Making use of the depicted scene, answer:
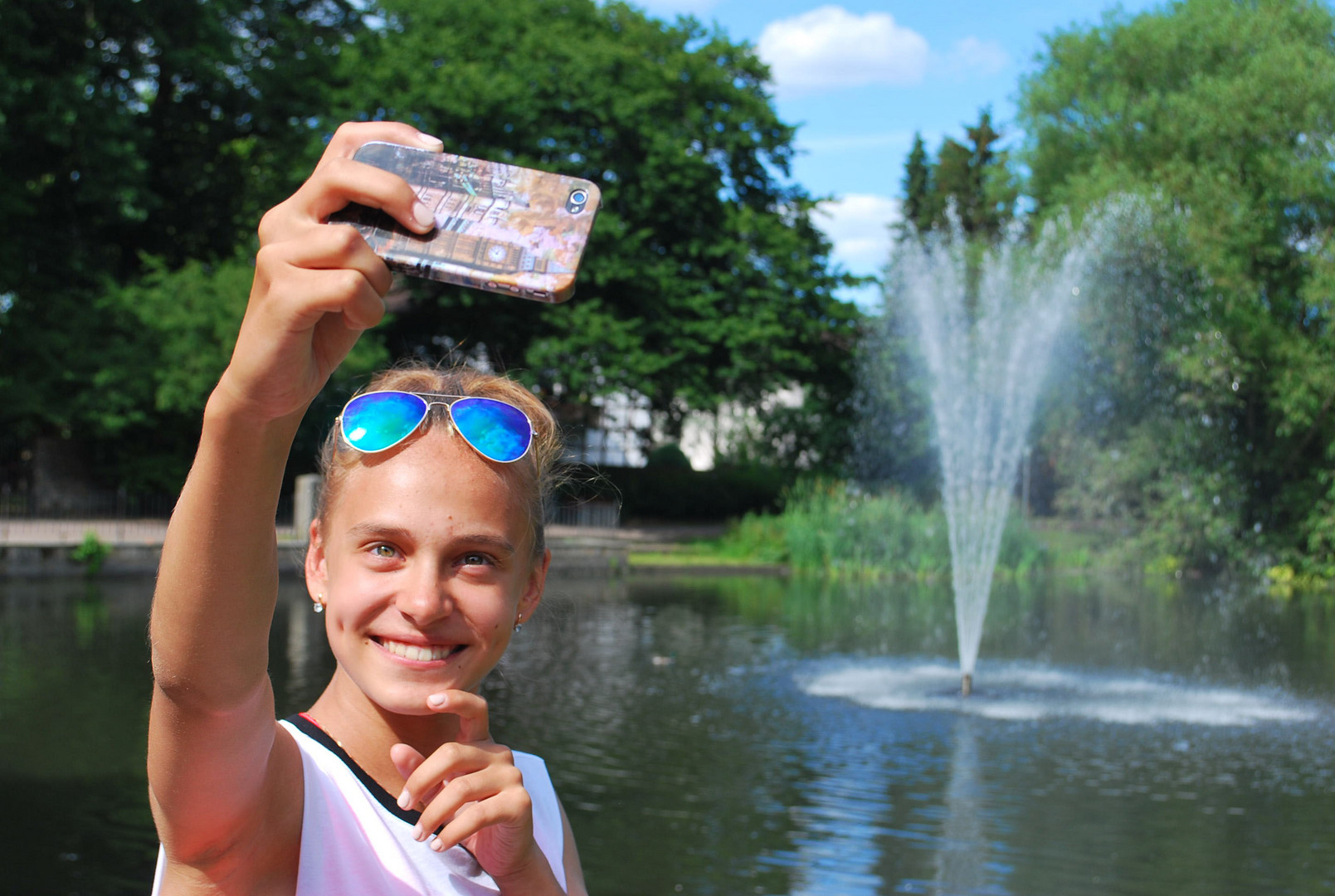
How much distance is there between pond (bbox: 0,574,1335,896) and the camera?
282 inches

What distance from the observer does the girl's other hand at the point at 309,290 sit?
3.90 ft

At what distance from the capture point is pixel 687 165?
31562mm

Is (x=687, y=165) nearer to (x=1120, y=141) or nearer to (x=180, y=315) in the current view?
(x=1120, y=141)

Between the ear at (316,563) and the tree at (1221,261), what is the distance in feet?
88.1

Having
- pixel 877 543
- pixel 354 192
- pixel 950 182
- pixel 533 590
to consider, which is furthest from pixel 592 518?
pixel 950 182

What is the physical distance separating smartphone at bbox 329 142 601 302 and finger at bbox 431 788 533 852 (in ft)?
1.91

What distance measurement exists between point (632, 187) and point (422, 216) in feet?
103

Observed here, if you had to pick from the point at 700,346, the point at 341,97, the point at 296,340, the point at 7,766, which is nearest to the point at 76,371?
the point at 341,97

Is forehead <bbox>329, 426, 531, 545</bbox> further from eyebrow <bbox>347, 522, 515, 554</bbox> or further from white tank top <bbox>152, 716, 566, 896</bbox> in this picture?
white tank top <bbox>152, 716, 566, 896</bbox>

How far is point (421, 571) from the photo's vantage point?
65.4 inches

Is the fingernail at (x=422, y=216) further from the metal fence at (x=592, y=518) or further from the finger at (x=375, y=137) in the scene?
the metal fence at (x=592, y=518)

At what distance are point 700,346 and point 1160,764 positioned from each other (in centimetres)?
2262

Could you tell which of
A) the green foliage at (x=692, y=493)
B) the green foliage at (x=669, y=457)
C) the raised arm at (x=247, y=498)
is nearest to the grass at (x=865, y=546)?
the green foliage at (x=692, y=493)

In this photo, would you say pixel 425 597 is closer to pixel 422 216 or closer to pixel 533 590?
pixel 533 590
